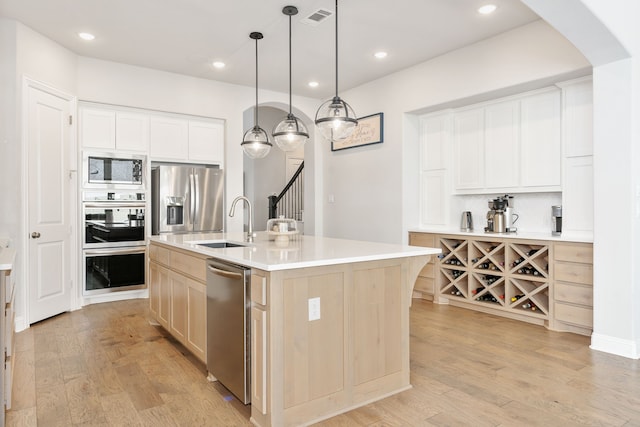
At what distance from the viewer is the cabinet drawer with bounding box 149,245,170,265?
11.5ft

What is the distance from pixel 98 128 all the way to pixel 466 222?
452 cm

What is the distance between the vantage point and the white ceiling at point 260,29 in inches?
141

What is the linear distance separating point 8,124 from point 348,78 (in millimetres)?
3838

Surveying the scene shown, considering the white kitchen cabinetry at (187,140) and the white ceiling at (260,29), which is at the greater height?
the white ceiling at (260,29)

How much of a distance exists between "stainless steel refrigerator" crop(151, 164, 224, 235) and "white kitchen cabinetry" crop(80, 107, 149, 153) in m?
0.39

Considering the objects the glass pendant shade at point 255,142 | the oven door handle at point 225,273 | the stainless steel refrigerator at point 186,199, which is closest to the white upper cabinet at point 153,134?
the stainless steel refrigerator at point 186,199

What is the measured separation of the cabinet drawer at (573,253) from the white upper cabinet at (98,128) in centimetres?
494

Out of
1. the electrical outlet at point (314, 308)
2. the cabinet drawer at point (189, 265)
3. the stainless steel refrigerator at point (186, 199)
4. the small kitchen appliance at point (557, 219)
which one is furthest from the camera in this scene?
the stainless steel refrigerator at point (186, 199)

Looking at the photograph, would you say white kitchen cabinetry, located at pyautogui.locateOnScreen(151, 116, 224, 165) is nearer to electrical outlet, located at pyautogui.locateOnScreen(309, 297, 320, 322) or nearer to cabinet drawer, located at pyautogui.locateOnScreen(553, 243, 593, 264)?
electrical outlet, located at pyautogui.locateOnScreen(309, 297, 320, 322)

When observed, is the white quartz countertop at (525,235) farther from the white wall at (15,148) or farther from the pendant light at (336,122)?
the white wall at (15,148)

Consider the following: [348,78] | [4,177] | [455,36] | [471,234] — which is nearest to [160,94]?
[4,177]

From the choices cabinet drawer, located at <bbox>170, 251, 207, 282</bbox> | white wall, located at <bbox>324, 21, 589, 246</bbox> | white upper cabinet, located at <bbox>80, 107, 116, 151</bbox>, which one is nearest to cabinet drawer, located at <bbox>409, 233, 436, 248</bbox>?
white wall, located at <bbox>324, 21, 589, 246</bbox>

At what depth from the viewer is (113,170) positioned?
500cm

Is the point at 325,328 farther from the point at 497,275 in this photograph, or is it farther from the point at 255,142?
the point at 497,275
